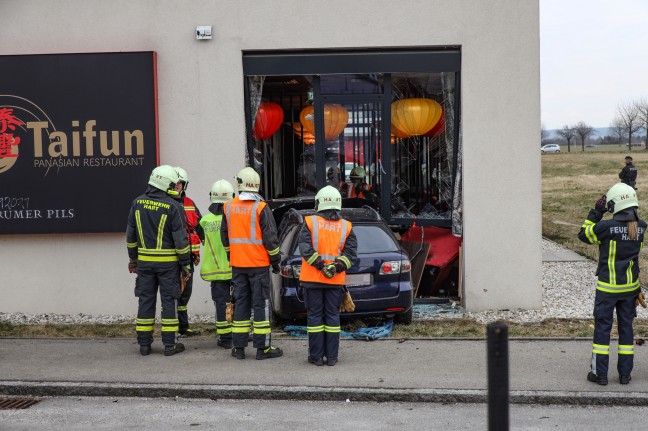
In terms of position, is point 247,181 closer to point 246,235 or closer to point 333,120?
point 246,235

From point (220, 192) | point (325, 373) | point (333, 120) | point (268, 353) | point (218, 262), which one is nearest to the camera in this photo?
point (325, 373)

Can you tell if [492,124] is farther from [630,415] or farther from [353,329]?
[630,415]

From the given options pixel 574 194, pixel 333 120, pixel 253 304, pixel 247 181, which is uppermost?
pixel 333 120

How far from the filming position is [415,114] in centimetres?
1196

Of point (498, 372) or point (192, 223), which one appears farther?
point (192, 223)

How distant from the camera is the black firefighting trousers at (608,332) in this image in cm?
724

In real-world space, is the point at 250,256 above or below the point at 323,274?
above

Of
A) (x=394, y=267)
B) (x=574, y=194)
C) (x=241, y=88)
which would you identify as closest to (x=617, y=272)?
(x=394, y=267)

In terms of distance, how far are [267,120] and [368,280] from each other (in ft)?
13.0

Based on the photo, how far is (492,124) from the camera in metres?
11.0

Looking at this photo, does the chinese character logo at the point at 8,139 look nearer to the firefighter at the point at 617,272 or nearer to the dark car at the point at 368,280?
the dark car at the point at 368,280

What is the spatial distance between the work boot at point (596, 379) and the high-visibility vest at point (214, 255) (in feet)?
12.2

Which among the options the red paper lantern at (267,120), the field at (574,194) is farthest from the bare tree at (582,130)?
the red paper lantern at (267,120)

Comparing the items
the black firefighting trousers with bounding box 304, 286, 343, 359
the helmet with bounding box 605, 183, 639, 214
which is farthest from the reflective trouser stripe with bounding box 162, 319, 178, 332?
the helmet with bounding box 605, 183, 639, 214
